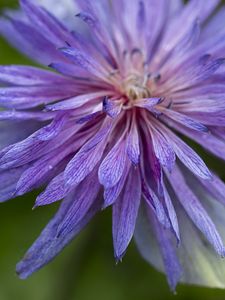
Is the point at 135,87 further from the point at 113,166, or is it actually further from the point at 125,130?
the point at 113,166

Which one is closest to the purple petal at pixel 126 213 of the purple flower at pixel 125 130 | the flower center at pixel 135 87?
the purple flower at pixel 125 130

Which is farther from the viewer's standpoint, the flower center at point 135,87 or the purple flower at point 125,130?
the flower center at point 135,87

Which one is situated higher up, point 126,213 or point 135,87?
point 135,87

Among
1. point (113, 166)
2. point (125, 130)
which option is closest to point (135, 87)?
point (125, 130)

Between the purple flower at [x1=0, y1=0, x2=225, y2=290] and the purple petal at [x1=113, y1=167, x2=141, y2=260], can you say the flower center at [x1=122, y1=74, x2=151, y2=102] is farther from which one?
the purple petal at [x1=113, y1=167, x2=141, y2=260]

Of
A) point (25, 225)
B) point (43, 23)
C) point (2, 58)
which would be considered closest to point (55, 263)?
point (25, 225)

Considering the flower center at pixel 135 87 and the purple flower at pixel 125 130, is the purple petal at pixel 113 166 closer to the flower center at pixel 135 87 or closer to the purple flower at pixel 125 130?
the purple flower at pixel 125 130

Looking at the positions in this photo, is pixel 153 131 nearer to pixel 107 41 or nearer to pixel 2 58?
pixel 107 41

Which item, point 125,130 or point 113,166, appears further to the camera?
point 125,130
